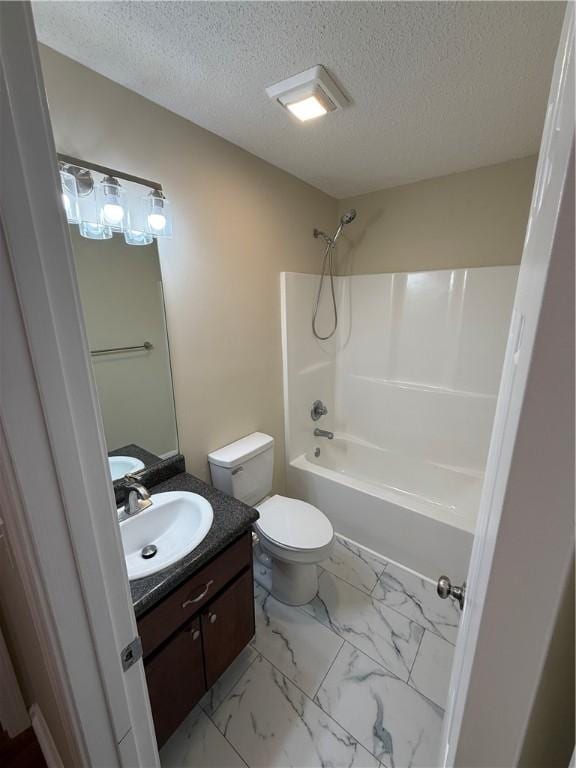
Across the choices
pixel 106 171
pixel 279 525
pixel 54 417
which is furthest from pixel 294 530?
pixel 106 171

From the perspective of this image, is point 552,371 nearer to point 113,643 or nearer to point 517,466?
point 517,466

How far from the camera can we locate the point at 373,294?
2498 millimetres

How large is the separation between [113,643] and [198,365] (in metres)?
1.18

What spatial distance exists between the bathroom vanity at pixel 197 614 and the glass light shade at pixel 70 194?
1146mm

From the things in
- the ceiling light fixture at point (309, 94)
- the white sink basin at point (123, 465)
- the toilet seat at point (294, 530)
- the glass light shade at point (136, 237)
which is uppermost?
the ceiling light fixture at point (309, 94)

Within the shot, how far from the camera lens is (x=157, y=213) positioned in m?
1.32

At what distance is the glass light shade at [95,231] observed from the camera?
46.7 inches

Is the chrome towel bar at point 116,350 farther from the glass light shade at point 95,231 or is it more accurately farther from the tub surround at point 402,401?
the tub surround at point 402,401

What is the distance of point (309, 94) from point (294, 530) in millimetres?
1961

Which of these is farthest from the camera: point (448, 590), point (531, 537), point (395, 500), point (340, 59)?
point (395, 500)

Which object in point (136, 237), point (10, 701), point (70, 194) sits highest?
point (70, 194)

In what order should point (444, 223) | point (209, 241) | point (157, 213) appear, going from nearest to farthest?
point (157, 213) < point (209, 241) < point (444, 223)

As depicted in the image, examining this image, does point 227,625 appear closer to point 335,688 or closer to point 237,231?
point 335,688

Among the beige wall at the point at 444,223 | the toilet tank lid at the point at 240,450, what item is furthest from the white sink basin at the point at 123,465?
the beige wall at the point at 444,223
